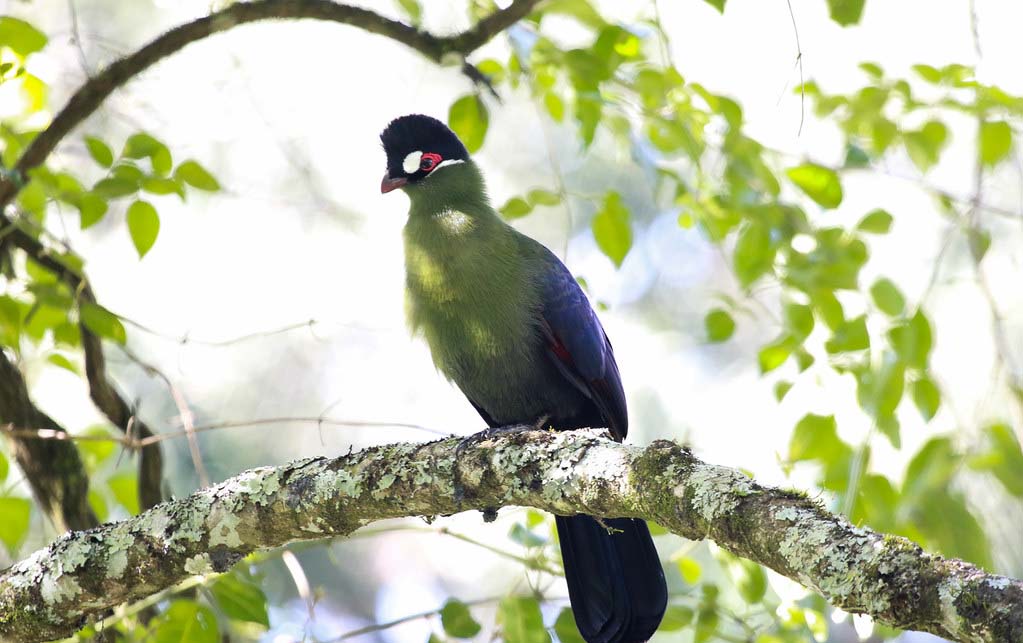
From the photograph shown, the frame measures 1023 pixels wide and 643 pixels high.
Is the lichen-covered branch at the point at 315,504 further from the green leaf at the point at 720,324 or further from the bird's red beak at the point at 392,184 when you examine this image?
the bird's red beak at the point at 392,184

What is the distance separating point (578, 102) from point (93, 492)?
203 cm

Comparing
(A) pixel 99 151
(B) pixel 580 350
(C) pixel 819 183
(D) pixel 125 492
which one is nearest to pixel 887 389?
(C) pixel 819 183

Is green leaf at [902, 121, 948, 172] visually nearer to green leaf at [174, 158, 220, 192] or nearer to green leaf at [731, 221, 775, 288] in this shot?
green leaf at [731, 221, 775, 288]

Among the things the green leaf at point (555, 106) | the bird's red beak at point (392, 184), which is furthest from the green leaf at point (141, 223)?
the green leaf at point (555, 106)

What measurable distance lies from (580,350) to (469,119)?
2.80 feet

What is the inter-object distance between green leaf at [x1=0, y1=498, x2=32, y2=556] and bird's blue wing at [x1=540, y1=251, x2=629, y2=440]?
1664 millimetres

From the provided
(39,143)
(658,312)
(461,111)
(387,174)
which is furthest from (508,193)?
(39,143)

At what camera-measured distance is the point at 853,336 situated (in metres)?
2.92

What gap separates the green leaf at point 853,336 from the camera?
9.57ft

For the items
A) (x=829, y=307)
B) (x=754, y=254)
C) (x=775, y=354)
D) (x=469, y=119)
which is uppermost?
(x=469, y=119)

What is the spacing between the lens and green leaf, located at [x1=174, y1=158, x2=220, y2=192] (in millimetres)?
2738

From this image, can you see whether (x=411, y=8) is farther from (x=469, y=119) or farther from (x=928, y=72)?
(x=928, y=72)

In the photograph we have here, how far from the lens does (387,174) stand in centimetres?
388

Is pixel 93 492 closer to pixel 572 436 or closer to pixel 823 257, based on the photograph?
pixel 572 436
